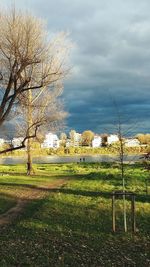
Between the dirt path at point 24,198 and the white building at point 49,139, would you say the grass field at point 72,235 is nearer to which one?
the dirt path at point 24,198

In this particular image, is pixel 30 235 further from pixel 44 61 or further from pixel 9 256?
pixel 44 61

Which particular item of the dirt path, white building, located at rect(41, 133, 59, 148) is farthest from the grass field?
white building, located at rect(41, 133, 59, 148)

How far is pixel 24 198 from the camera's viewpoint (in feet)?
74.6

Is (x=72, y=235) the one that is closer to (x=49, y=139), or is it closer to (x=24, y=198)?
(x=24, y=198)

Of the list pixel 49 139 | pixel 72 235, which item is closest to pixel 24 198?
pixel 72 235

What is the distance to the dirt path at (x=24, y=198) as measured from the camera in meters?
16.9

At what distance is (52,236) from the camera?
13.4 m

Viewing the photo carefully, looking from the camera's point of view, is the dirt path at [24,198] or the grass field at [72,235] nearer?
the grass field at [72,235]

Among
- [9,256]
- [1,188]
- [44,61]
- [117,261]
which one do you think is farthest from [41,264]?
[1,188]

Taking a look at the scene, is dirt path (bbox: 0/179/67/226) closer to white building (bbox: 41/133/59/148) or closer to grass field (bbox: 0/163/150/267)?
grass field (bbox: 0/163/150/267)

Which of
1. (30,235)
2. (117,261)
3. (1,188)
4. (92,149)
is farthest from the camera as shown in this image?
(92,149)

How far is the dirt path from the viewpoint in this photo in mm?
16938

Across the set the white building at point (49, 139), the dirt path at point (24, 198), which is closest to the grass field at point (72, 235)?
the dirt path at point (24, 198)

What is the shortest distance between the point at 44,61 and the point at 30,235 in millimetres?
12381
